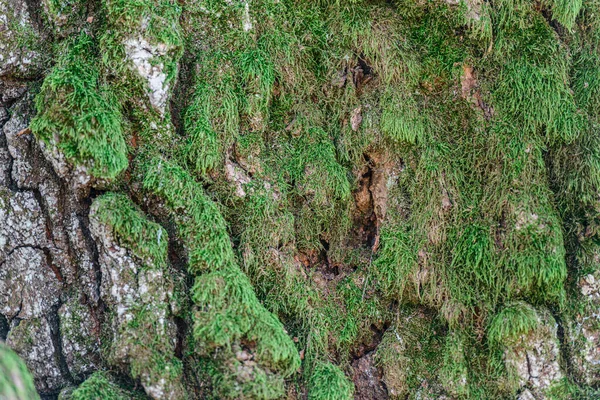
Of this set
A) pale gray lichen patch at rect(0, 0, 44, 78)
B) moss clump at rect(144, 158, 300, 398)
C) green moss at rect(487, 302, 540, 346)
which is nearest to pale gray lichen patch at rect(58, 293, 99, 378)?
moss clump at rect(144, 158, 300, 398)

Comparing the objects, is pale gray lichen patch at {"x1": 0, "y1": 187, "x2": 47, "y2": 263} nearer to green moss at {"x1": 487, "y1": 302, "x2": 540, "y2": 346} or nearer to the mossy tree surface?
the mossy tree surface

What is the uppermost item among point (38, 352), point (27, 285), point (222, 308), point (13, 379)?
point (27, 285)

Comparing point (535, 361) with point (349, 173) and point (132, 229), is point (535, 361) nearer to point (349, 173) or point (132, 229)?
point (349, 173)

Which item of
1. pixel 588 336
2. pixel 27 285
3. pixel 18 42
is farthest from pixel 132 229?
pixel 588 336

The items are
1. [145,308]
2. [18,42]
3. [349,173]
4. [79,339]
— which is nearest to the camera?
[145,308]

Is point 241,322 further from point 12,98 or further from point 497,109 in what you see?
point 497,109
